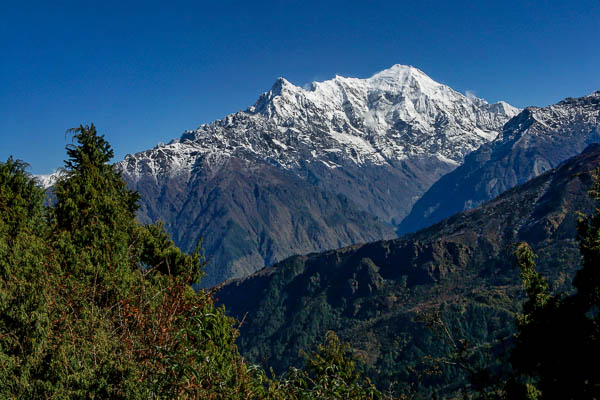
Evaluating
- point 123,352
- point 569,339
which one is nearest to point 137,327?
point 123,352

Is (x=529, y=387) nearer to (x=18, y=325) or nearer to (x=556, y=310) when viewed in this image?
(x=556, y=310)

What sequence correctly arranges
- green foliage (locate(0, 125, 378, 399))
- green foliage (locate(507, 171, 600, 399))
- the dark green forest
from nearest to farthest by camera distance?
green foliage (locate(0, 125, 378, 399)) → the dark green forest → green foliage (locate(507, 171, 600, 399))

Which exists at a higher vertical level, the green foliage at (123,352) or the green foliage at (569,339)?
the green foliage at (123,352)

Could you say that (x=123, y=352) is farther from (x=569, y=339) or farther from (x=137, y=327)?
(x=569, y=339)

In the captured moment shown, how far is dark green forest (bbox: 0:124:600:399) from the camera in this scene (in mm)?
6078

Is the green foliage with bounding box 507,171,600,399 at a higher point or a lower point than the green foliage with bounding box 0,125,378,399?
lower

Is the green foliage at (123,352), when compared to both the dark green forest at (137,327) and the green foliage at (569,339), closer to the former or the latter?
the dark green forest at (137,327)

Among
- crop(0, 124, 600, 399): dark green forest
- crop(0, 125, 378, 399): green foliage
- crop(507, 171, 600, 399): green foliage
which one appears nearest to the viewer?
crop(0, 125, 378, 399): green foliage

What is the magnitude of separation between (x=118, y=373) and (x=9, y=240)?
1341cm

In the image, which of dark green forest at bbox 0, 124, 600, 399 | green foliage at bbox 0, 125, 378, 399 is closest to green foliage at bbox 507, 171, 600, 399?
dark green forest at bbox 0, 124, 600, 399

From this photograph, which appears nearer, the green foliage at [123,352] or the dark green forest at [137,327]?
the green foliage at [123,352]

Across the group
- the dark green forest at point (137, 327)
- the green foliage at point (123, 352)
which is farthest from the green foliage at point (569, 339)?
the green foliage at point (123, 352)

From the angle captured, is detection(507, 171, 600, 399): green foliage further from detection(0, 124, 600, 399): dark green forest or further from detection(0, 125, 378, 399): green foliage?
detection(0, 125, 378, 399): green foliage

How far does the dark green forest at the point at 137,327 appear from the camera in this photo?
6.08 metres
